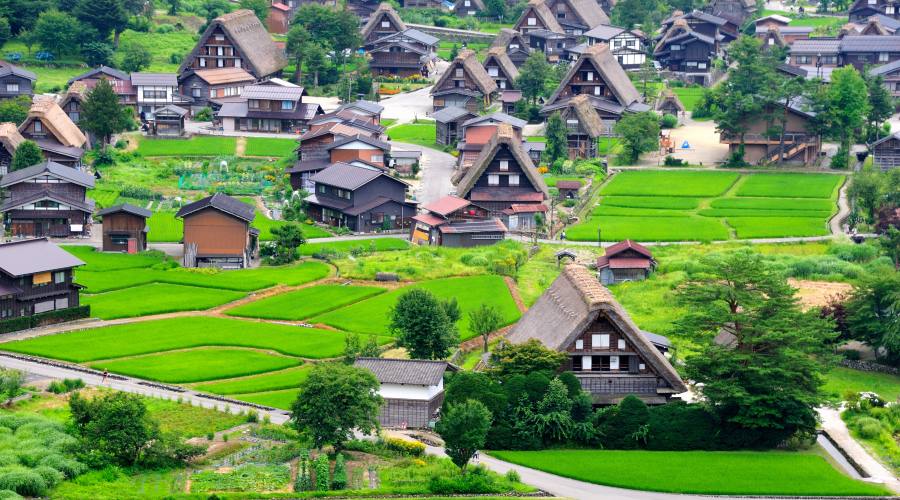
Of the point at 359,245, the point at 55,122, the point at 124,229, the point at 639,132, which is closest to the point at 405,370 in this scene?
the point at 359,245

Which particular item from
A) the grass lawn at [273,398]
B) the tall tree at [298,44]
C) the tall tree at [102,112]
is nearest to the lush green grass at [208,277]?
the grass lawn at [273,398]

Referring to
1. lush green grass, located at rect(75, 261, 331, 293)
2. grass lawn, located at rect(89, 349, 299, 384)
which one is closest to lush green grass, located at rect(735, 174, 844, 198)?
lush green grass, located at rect(75, 261, 331, 293)

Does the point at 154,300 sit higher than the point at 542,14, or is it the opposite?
the point at 542,14

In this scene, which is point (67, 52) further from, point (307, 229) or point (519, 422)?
point (519, 422)

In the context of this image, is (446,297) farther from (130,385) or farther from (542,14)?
(542,14)

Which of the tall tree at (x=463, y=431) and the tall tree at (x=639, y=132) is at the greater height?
the tall tree at (x=639, y=132)

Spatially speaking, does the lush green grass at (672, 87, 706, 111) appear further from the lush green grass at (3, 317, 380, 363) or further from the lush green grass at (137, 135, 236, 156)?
the lush green grass at (3, 317, 380, 363)

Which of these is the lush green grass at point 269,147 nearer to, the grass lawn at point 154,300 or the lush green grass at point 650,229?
the lush green grass at point 650,229

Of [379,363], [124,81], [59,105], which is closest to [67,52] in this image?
[124,81]
